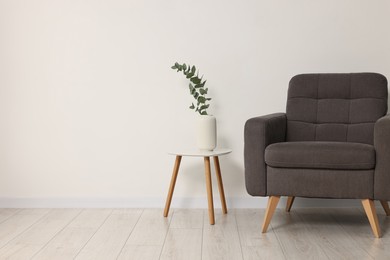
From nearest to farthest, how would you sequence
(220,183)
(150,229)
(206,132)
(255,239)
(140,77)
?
(255,239) → (150,229) → (206,132) → (220,183) → (140,77)

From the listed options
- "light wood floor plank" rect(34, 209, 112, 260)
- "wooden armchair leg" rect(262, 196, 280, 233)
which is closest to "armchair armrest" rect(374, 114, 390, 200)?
"wooden armchair leg" rect(262, 196, 280, 233)

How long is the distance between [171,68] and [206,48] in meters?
0.28

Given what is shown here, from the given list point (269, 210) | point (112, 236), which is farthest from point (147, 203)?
point (269, 210)

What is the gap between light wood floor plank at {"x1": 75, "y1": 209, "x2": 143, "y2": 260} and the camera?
9.51ft

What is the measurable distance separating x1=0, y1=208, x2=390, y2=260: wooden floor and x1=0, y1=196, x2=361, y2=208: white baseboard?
0.09 metres

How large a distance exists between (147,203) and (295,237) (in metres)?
1.22

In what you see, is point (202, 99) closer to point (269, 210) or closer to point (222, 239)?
point (269, 210)

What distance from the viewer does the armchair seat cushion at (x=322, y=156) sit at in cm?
307

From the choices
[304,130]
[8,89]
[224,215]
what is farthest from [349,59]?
[8,89]

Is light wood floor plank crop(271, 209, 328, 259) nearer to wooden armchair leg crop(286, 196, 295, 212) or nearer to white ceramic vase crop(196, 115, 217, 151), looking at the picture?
wooden armchair leg crop(286, 196, 295, 212)

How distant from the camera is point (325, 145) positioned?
315cm

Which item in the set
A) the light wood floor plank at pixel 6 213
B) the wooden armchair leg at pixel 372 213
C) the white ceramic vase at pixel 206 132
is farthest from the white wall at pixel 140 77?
the wooden armchair leg at pixel 372 213

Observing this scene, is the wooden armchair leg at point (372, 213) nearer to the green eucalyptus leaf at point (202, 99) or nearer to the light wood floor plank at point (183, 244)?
the light wood floor plank at point (183, 244)

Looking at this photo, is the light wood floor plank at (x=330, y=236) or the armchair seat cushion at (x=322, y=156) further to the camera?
the armchair seat cushion at (x=322, y=156)
